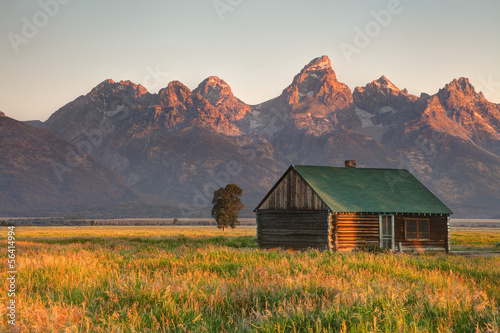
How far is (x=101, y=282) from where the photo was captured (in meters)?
10.5

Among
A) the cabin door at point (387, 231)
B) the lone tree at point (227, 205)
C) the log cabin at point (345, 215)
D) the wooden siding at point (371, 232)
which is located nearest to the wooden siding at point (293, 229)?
the log cabin at point (345, 215)

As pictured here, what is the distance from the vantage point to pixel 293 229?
113 feet

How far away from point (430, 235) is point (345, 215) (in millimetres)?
6861

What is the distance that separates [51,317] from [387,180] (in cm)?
3509

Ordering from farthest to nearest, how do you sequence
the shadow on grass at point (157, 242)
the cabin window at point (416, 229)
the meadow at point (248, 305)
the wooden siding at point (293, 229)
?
1. the shadow on grass at point (157, 242)
2. the cabin window at point (416, 229)
3. the wooden siding at point (293, 229)
4. the meadow at point (248, 305)

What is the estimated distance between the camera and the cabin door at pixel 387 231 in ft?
112

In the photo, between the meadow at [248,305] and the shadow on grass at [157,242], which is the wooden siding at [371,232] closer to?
the shadow on grass at [157,242]

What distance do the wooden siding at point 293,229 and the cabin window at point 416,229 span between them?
258 inches

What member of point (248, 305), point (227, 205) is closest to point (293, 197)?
point (248, 305)

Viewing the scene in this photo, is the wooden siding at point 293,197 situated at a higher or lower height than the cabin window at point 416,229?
higher

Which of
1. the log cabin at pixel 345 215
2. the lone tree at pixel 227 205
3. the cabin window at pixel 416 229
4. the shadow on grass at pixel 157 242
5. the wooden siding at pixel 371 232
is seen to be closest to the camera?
the wooden siding at pixel 371 232

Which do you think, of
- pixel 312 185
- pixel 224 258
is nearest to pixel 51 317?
pixel 224 258

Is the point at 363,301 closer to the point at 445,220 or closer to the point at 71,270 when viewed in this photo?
the point at 71,270

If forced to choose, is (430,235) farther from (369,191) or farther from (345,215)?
(345,215)
